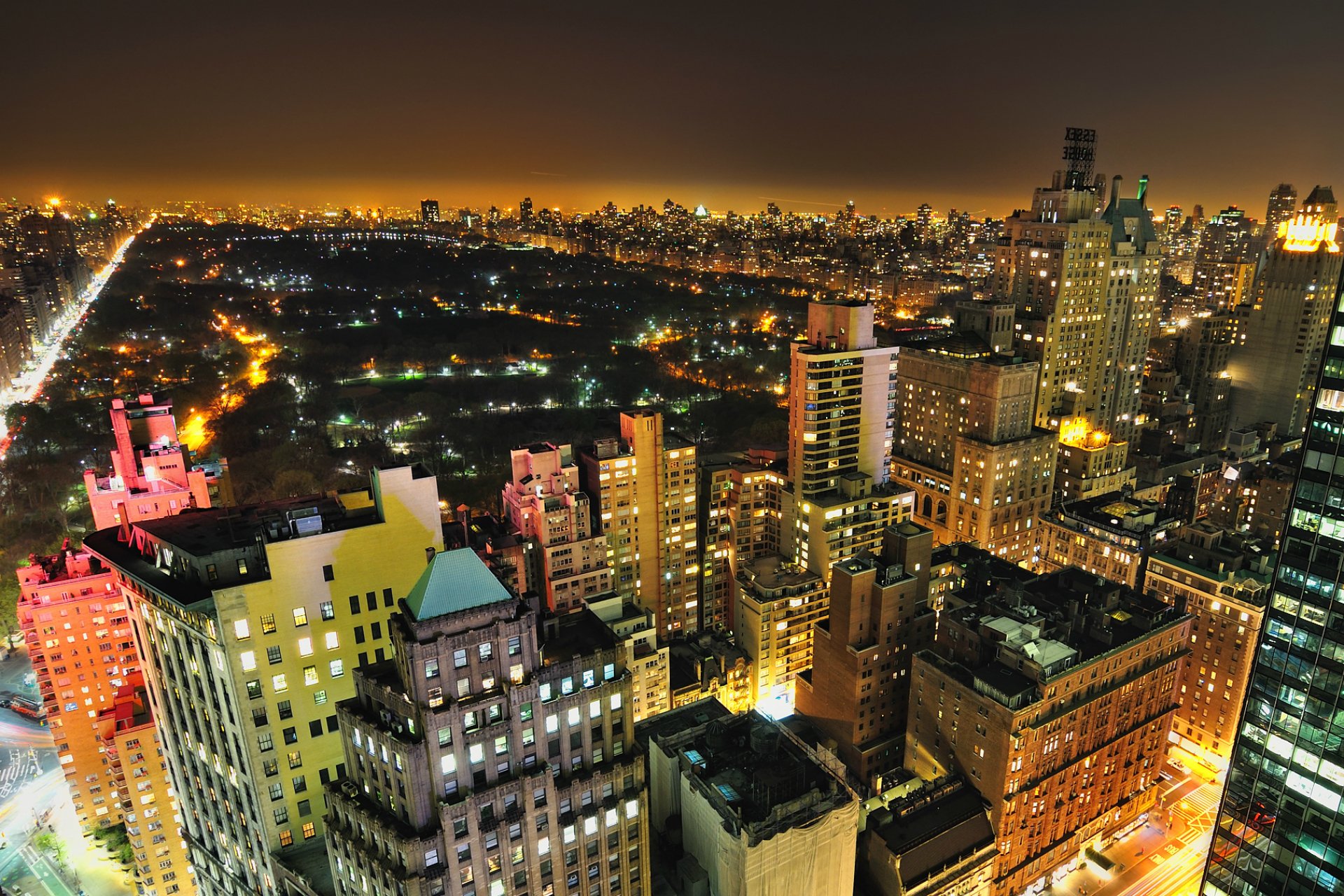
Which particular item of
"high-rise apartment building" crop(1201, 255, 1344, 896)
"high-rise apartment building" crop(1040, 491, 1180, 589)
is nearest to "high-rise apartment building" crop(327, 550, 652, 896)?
"high-rise apartment building" crop(1201, 255, 1344, 896)

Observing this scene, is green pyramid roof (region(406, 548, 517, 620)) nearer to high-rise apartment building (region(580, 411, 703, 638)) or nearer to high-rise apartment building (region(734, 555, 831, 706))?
high-rise apartment building (region(580, 411, 703, 638))

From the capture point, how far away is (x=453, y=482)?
10812cm

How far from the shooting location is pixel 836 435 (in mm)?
84500

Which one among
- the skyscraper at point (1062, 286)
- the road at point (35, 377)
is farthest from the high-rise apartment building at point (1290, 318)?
the road at point (35, 377)

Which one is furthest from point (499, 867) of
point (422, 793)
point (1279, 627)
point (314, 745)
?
point (1279, 627)

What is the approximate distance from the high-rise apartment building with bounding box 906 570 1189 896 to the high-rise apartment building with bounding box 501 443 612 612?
3254cm

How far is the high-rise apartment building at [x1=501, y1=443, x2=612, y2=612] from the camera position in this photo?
73.0 meters

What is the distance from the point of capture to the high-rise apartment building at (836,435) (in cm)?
8106

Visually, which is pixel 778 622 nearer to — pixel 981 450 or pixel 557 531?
pixel 557 531

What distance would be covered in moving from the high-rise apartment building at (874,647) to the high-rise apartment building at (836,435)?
54.5 feet

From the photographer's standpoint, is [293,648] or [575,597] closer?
[293,648]

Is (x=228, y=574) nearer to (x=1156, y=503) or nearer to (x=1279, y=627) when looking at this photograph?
(x=1279, y=627)

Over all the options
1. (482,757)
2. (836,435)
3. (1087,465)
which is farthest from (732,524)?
(482,757)

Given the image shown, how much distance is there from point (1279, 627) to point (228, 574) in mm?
49931
